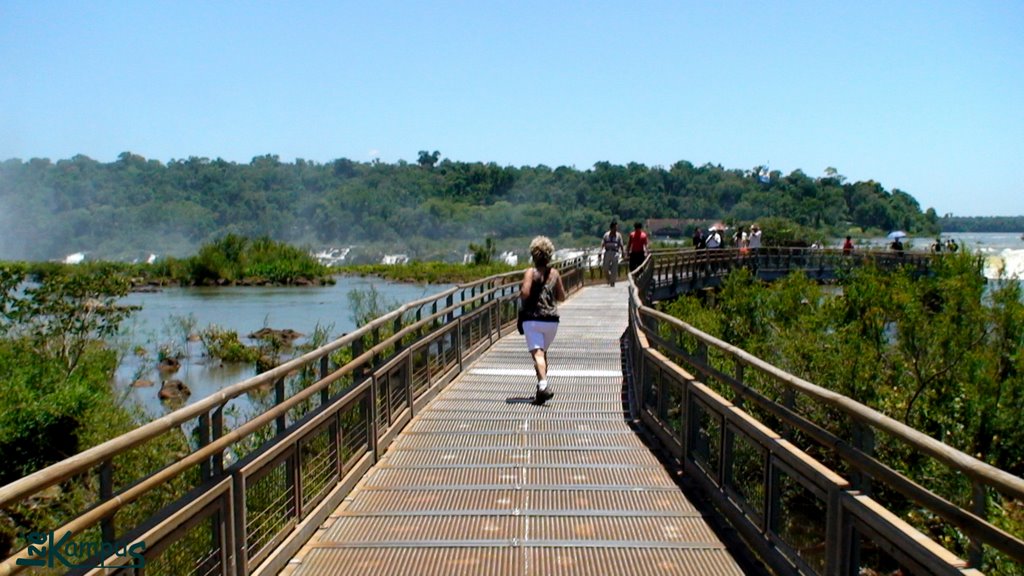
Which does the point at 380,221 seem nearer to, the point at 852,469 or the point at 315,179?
the point at 315,179

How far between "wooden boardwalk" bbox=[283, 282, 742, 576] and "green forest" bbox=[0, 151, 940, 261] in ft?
371

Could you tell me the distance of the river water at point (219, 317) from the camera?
27681mm

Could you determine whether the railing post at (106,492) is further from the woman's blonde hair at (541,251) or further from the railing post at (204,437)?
the woman's blonde hair at (541,251)

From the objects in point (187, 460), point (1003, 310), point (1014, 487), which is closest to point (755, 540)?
point (1014, 487)

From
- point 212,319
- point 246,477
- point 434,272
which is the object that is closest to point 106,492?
point 246,477

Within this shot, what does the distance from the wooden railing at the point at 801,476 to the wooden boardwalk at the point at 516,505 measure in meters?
0.33

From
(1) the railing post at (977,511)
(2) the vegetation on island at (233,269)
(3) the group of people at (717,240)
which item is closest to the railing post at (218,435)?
(1) the railing post at (977,511)

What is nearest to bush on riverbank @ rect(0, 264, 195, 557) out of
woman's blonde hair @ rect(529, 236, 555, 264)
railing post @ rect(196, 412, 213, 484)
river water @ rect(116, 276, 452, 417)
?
river water @ rect(116, 276, 452, 417)

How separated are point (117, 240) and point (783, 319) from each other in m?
142

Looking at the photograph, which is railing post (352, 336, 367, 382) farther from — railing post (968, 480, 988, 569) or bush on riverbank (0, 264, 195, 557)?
railing post (968, 480, 988, 569)

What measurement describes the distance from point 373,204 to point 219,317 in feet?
383

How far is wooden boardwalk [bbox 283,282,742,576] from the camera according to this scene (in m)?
5.64

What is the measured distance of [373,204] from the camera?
160750 millimetres

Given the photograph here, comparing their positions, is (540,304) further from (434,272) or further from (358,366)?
(434,272)
